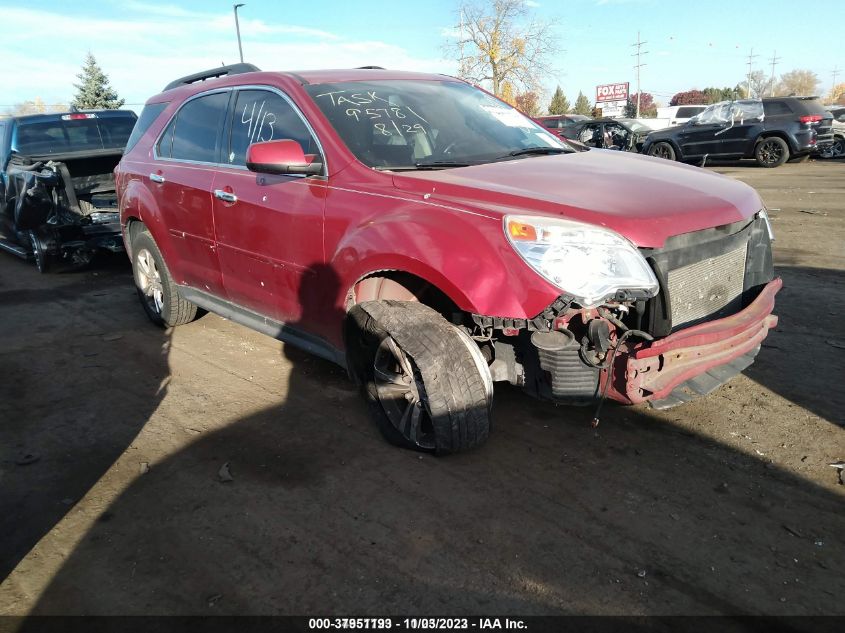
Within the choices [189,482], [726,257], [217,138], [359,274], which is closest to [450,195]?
[359,274]

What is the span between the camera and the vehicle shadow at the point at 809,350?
3.80 metres

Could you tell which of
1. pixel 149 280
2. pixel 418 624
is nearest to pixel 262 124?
pixel 149 280

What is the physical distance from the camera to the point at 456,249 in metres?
2.91

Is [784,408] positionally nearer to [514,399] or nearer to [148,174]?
[514,399]

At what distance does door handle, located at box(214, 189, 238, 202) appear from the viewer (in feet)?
13.6

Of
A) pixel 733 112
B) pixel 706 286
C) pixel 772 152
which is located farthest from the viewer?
pixel 733 112

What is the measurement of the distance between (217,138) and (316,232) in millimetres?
1468

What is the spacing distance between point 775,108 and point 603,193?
52.9 feet

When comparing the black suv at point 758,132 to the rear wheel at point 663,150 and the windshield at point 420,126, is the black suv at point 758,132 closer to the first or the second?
the rear wheel at point 663,150

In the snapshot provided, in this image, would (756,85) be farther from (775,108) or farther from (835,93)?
(775,108)

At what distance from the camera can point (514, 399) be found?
3.98 m

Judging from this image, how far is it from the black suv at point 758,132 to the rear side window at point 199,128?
14.9 metres

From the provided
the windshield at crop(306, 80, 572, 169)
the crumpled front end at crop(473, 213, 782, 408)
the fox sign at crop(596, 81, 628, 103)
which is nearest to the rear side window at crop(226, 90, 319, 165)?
the windshield at crop(306, 80, 572, 169)

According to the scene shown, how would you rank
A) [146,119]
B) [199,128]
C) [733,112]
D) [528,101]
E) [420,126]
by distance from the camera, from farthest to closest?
[528,101]
[733,112]
[146,119]
[199,128]
[420,126]
